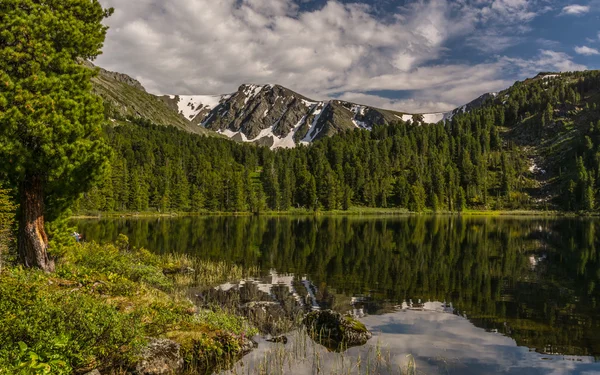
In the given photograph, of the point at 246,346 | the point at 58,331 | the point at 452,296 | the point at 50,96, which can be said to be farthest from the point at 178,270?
the point at 58,331

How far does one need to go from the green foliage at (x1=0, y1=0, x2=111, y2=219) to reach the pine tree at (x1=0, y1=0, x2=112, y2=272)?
0.04 metres

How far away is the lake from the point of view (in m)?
20.8

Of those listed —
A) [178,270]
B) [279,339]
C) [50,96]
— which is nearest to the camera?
[279,339]

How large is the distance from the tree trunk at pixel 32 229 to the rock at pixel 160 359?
38.4ft

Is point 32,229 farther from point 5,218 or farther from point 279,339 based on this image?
point 279,339

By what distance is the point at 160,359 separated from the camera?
1700 cm

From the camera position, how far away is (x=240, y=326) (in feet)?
74.2

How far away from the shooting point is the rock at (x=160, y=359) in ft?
53.8

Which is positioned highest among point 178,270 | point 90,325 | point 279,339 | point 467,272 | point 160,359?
point 90,325

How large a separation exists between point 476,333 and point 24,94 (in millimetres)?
29025

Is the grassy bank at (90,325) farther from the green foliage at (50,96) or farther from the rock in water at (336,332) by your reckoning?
the green foliage at (50,96)

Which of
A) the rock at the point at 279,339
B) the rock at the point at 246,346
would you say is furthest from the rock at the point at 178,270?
the rock at the point at 246,346

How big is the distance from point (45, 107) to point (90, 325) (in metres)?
14.9

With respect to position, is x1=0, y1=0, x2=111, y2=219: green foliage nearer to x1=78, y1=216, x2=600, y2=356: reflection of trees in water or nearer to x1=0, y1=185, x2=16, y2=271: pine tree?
x1=0, y1=185, x2=16, y2=271: pine tree
